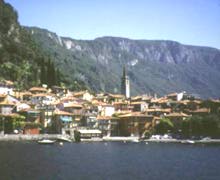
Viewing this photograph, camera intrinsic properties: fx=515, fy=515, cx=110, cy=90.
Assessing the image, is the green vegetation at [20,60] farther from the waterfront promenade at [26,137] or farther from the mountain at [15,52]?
the waterfront promenade at [26,137]

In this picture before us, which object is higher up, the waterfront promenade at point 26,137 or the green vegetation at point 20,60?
the green vegetation at point 20,60

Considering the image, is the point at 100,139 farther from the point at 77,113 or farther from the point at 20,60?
the point at 20,60

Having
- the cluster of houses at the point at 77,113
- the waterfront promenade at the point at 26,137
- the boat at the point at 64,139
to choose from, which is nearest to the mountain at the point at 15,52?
the cluster of houses at the point at 77,113

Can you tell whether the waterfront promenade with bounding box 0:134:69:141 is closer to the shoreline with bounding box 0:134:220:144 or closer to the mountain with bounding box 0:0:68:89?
the shoreline with bounding box 0:134:220:144

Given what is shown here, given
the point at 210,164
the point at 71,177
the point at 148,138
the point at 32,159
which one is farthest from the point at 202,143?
the point at 71,177

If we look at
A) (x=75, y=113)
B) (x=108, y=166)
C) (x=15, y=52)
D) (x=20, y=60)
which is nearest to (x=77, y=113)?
(x=75, y=113)

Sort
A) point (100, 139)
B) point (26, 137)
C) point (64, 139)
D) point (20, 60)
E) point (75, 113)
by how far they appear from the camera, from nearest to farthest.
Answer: point (26, 137) → point (64, 139) → point (100, 139) → point (75, 113) → point (20, 60)

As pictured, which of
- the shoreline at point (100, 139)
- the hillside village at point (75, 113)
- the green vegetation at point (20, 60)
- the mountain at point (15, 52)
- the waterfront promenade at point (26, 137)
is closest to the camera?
the waterfront promenade at point (26, 137)
